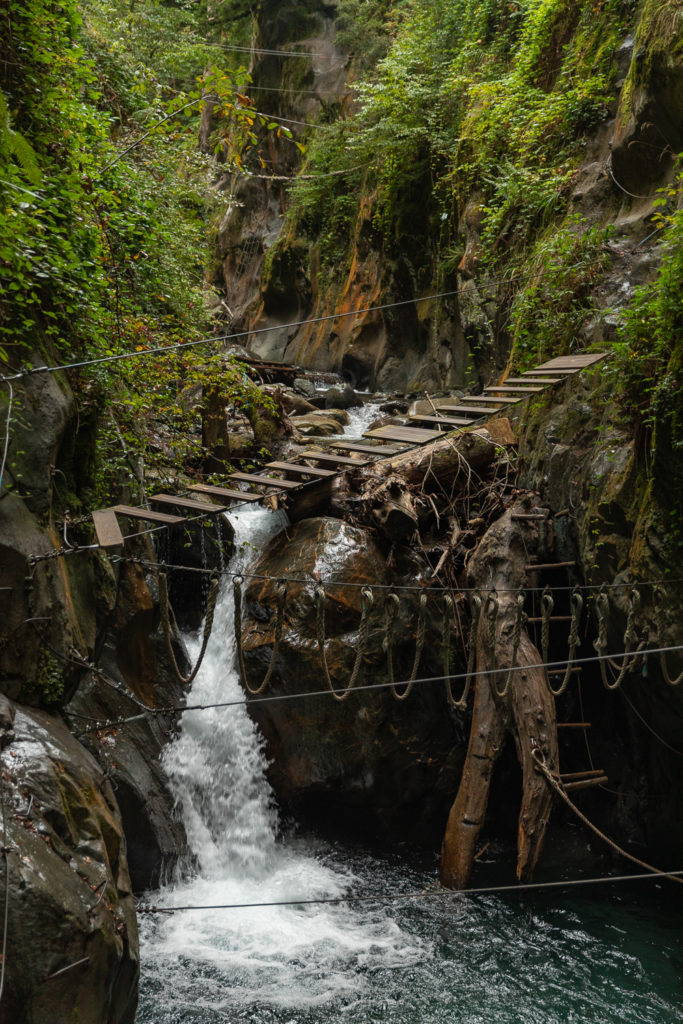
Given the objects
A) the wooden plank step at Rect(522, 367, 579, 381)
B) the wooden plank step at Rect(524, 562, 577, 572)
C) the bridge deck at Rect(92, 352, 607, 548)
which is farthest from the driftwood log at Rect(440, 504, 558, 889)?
the wooden plank step at Rect(522, 367, 579, 381)

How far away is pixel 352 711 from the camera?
7.83 m

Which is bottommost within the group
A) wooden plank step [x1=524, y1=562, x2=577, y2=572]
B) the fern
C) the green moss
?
the green moss

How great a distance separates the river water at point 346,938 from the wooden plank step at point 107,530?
340 centimetres

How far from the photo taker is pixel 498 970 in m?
6.04

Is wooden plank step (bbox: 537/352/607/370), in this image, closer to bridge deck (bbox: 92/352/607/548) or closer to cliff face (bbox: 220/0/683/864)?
bridge deck (bbox: 92/352/607/548)

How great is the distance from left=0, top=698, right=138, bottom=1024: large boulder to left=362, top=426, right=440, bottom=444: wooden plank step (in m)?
3.19

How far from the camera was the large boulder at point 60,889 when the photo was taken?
3.90 m

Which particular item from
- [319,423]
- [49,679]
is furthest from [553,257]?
[49,679]

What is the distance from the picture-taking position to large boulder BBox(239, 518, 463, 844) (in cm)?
782

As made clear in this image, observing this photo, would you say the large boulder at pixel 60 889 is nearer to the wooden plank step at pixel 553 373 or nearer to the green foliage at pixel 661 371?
the green foliage at pixel 661 371

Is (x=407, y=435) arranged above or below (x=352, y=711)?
above

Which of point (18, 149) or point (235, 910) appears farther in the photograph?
point (235, 910)

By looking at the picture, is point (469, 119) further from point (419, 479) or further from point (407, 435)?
point (407, 435)

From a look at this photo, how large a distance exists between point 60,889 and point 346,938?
3.17 metres
